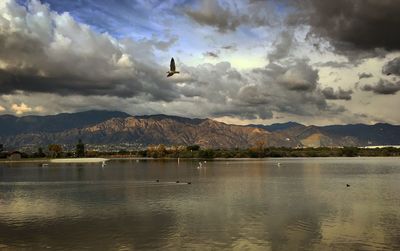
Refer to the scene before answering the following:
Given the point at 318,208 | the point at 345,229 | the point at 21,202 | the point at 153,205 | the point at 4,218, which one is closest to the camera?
the point at 345,229

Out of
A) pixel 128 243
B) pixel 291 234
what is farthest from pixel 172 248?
pixel 291 234

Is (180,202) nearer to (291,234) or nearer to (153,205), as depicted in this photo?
(153,205)

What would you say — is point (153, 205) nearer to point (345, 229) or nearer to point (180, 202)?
point (180, 202)

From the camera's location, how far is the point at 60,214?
5888 centimetres

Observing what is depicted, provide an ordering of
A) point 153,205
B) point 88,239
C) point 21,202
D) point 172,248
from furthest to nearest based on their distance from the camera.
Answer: point 21,202
point 153,205
point 88,239
point 172,248

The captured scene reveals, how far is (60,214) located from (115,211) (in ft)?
24.3

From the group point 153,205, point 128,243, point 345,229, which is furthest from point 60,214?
point 345,229

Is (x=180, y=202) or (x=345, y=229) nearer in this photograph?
(x=345, y=229)

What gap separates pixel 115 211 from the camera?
61.0 meters

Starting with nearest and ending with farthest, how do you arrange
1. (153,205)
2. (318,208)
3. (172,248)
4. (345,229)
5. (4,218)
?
(172,248) → (345,229) → (4,218) → (318,208) → (153,205)

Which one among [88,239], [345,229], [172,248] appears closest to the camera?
[172,248]

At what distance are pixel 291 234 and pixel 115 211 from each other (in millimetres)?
27588

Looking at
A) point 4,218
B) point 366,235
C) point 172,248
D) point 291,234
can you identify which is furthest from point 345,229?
point 4,218

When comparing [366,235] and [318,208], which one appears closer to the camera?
[366,235]
